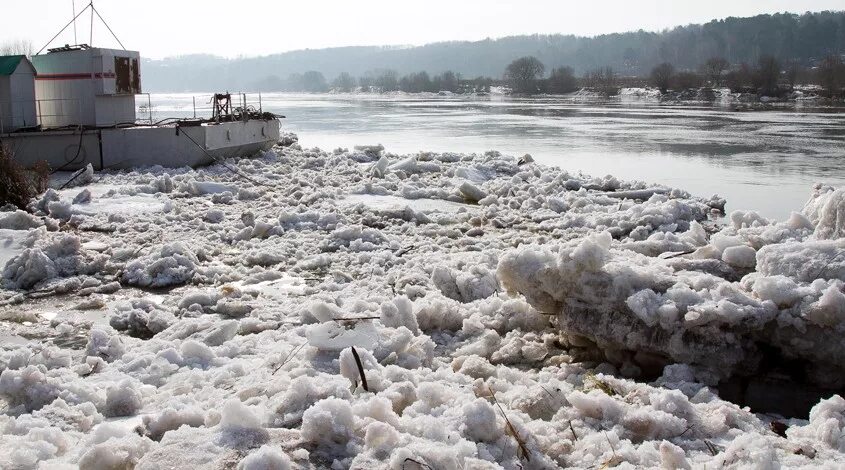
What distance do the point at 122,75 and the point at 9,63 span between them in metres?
2.21

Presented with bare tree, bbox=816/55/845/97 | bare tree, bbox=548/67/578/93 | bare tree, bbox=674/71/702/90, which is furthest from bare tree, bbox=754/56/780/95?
bare tree, bbox=548/67/578/93

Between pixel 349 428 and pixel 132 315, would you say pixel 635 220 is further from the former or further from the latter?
pixel 349 428

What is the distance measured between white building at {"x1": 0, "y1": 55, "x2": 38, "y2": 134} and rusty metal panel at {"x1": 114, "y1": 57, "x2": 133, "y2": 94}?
164 cm

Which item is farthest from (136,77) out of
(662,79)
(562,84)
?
(562,84)

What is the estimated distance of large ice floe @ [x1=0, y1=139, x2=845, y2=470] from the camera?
2.98 meters

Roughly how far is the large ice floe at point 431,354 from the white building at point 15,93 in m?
8.37

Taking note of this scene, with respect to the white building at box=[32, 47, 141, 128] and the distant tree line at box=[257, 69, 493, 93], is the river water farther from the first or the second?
the distant tree line at box=[257, 69, 493, 93]

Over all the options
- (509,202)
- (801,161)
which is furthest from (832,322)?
(801,161)

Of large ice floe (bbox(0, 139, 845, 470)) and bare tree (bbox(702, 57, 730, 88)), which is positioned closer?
large ice floe (bbox(0, 139, 845, 470))

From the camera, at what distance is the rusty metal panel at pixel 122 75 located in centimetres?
1605

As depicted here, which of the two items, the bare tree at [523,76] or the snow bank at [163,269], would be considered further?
the bare tree at [523,76]

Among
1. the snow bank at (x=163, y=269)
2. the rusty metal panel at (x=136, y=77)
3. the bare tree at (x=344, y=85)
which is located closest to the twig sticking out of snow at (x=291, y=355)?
the snow bank at (x=163, y=269)

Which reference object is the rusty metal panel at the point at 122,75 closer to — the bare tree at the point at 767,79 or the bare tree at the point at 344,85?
the bare tree at the point at 767,79

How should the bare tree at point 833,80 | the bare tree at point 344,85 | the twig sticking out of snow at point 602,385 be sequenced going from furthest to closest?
the bare tree at point 344,85
the bare tree at point 833,80
the twig sticking out of snow at point 602,385
